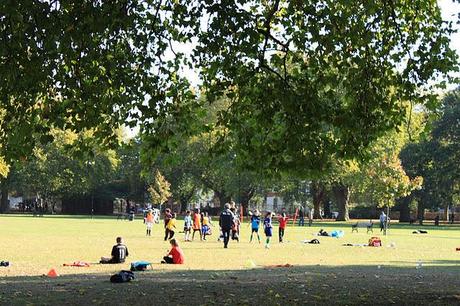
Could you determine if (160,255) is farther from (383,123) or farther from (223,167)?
(223,167)

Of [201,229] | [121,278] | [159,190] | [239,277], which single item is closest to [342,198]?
[159,190]

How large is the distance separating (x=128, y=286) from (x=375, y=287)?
560 cm

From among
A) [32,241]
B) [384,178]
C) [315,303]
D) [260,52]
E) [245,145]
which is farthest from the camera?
[384,178]

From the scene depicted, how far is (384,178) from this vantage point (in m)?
53.2

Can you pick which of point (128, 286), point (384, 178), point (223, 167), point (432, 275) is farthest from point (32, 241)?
point (223, 167)

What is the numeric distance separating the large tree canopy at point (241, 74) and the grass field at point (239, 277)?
2.91 m

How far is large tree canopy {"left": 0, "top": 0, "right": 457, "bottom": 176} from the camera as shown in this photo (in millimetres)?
12508

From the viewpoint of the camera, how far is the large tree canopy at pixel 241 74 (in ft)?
41.0

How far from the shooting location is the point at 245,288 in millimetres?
14852

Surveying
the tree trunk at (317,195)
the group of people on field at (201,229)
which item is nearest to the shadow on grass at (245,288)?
the group of people on field at (201,229)

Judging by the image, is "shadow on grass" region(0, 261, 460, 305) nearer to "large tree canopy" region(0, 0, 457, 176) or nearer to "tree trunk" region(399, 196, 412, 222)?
"large tree canopy" region(0, 0, 457, 176)

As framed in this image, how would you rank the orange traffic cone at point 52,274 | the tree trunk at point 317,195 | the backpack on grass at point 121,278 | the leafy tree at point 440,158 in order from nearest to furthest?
1. the backpack on grass at point 121,278
2. the orange traffic cone at point 52,274
3. the leafy tree at point 440,158
4. the tree trunk at point 317,195

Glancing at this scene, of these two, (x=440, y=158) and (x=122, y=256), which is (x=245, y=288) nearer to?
(x=122, y=256)

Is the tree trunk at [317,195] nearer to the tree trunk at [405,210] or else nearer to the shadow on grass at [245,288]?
the tree trunk at [405,210]
